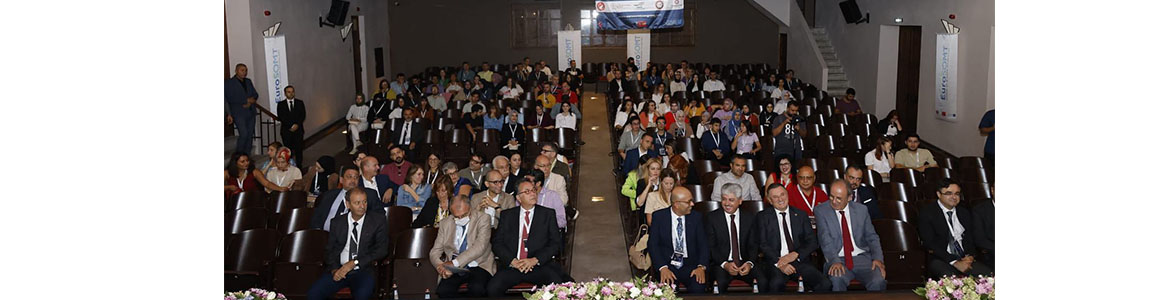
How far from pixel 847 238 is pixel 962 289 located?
2134 mm

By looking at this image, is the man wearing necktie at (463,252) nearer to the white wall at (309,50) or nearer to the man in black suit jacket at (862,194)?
the man in black suit jacket at (862,194)

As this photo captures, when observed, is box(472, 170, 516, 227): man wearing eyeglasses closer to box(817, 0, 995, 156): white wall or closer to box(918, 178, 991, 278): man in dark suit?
box(918, 178, 991, 278): man in dark suit

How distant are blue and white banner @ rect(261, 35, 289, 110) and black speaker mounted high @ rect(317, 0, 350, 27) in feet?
9.40

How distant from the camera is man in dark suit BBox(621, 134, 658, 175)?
1002 cm

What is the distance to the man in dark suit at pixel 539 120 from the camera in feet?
45.7

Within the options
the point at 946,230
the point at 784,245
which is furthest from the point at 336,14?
the point at 946,230

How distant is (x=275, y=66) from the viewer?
46.1 ft

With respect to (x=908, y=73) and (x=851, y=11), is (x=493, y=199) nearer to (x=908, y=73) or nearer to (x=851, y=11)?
(x=908, y=73)

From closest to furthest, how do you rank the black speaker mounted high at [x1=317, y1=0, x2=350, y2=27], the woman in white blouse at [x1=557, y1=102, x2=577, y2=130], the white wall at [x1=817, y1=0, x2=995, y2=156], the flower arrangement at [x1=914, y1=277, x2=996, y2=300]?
the flower arrangement at [x1=914, y1=277, x2=996, y2=300] < the white wall at [x1=817, y1=0, x2=995, y2=156] < the woman in white blouse at [x1=557, y1=102, x2=577, y2=130] < the black speaker mounted high at [x1=317, y1=0, x2=350, y2=27]

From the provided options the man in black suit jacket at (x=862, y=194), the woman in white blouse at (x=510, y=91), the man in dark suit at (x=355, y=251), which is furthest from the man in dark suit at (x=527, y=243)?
→ the woman in white blouse at (x=510, y=91)

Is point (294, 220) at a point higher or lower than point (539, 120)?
lower

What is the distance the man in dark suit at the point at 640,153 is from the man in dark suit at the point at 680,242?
10.8ft

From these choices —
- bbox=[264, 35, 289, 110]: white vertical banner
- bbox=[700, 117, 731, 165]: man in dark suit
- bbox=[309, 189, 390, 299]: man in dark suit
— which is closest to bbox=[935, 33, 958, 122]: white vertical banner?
bbox=[700, 117, 731, 165]: man in dark suit
